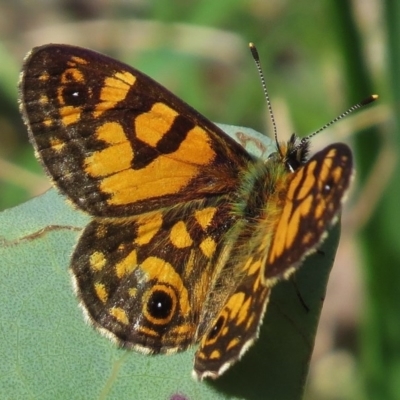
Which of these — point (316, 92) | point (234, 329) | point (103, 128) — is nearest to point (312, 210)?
point (234, 329)

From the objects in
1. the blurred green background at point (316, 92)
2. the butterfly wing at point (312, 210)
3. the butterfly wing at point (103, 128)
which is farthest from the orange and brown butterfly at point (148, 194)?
the blurred green background at point (316, 92)

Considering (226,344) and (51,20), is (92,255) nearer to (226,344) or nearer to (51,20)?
(226,344)

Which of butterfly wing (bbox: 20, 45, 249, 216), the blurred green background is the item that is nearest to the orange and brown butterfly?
butterfly wing (bbox: 20, 45, 249, 216)

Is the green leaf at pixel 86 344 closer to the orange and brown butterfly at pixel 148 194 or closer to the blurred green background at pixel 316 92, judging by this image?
the orange and brown butterfly at pixel 148 194

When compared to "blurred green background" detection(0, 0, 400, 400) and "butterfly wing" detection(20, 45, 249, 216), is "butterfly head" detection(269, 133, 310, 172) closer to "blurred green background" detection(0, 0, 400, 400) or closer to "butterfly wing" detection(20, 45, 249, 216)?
"butterfly wing" detection(20, 45, 249, 216)

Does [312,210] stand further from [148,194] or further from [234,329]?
[148,194]

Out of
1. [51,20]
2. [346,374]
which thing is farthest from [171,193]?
[51,20]
